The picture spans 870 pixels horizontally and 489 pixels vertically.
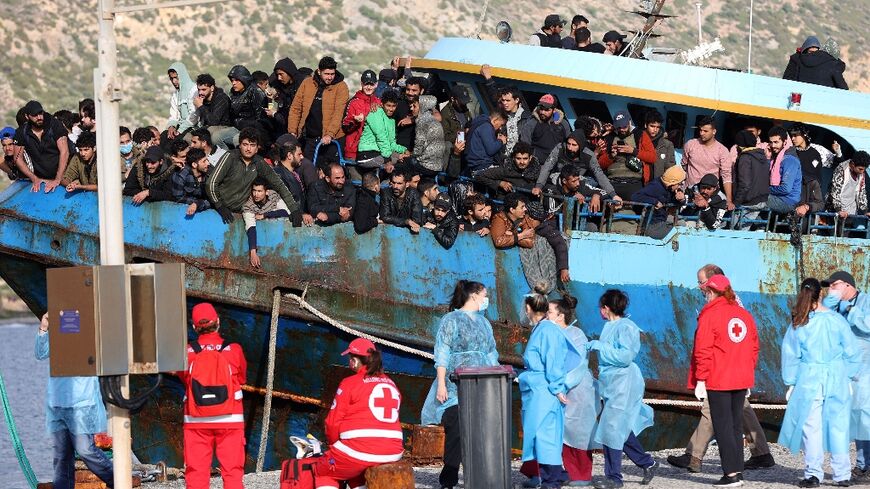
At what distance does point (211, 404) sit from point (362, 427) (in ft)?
3.67

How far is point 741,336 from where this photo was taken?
1090cm

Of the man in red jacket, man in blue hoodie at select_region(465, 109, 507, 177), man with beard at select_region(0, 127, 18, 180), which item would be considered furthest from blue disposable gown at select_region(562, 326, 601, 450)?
man with beard at select_region(0, 127, 18, 180)

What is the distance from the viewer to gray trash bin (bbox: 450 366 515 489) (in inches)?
406

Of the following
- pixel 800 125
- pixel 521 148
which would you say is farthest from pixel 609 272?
pixel 800 125

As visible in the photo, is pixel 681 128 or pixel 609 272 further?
pixel 681 128

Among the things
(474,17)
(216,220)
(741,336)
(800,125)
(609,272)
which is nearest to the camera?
Result: (741,336)

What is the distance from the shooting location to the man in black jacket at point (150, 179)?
13.9 m

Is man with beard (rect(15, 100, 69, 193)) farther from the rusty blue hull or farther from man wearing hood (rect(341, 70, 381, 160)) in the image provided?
man wearing hood (rect(341, 70, 381, 160))

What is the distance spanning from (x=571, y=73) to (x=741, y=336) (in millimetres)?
5509

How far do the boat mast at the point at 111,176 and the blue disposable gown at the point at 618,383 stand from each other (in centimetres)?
351

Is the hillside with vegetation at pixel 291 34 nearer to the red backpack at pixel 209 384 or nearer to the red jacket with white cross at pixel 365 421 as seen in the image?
the red backpack at pixel 209 384

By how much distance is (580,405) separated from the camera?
11375mm

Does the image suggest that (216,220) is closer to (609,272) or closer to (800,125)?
(609,272)

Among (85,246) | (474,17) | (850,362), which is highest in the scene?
(474,17)
